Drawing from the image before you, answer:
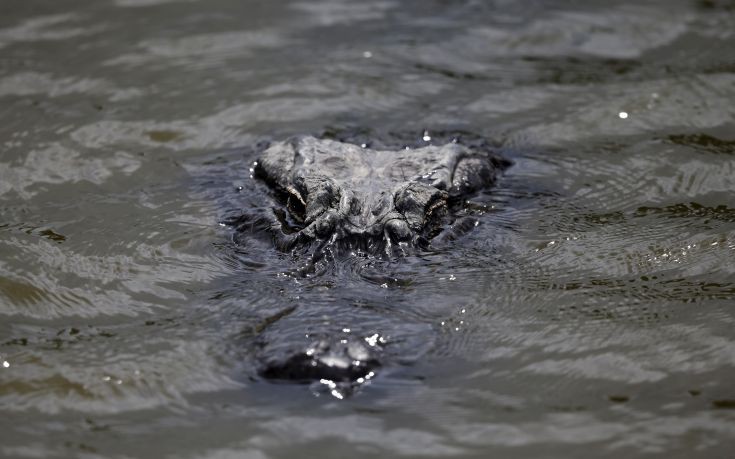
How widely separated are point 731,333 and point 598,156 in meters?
1.94

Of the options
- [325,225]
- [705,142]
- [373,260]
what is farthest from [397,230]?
A: [705,142]

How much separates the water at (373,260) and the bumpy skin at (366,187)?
18cm

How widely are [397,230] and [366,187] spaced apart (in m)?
0.39

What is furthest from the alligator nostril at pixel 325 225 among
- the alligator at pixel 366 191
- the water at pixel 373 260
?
the water at pixel 373 260

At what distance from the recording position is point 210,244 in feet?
15.7

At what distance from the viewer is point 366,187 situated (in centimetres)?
489

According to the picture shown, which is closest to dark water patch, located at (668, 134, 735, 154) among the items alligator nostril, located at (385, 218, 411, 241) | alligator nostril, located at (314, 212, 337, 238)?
alligator nostril, located at (385, 218, 411, 241)

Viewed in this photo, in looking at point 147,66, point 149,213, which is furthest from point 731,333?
point 147,66

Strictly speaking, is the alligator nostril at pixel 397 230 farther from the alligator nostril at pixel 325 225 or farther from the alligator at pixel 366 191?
the alligator nostril at pixel 325 225

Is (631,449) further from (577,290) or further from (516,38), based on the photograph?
(516,38)

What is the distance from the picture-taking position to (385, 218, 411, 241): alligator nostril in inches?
181

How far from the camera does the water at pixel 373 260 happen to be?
3551 mm

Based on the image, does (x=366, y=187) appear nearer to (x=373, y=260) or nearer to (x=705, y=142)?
(x=373, y=260)

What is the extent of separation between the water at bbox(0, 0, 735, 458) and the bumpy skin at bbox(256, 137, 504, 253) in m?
0.18
